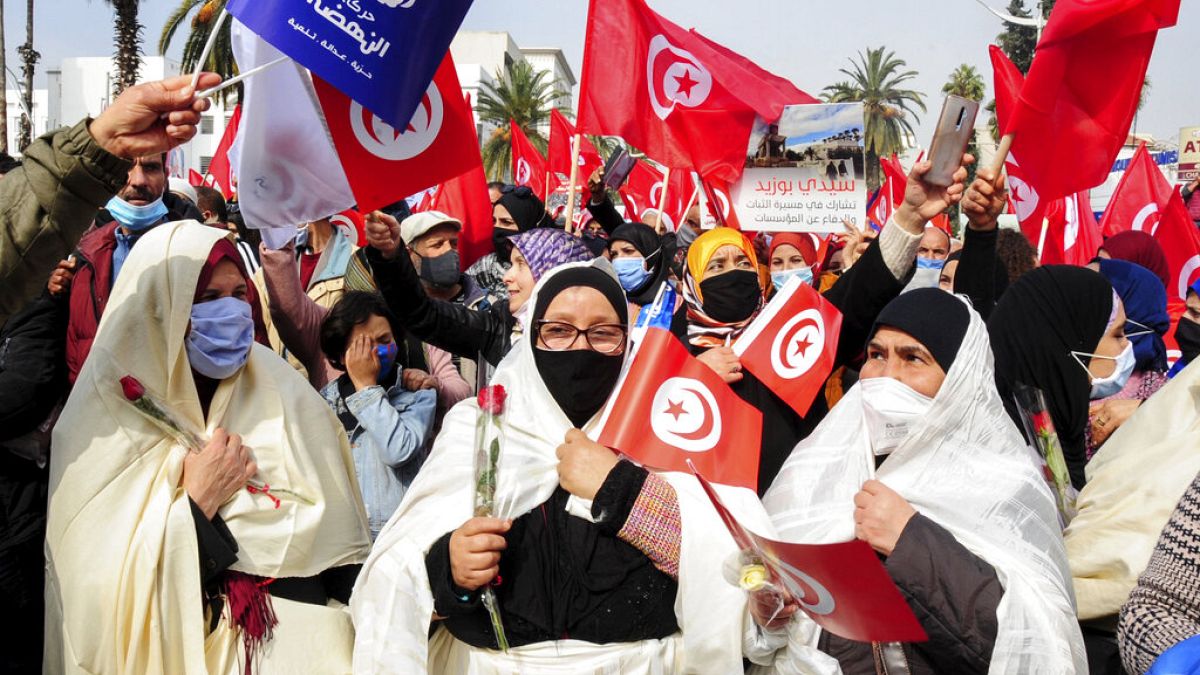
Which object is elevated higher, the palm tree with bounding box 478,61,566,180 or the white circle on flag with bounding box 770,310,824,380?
the palm tree with bounding box 478,61,566,180

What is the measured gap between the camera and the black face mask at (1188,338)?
5.37 meters

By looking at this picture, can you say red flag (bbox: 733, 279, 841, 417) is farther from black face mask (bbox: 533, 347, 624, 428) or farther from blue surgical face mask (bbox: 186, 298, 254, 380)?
blue surgical face mask (bbox: 186, 298, 254, 380)

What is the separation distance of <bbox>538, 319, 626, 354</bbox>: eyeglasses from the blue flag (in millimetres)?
878

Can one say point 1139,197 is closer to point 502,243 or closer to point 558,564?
point 502,243

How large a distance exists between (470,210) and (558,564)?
14.4 ft

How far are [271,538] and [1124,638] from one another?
6.47 feet

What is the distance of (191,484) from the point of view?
269 cm

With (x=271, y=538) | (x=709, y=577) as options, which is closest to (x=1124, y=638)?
(x=709, y=577)

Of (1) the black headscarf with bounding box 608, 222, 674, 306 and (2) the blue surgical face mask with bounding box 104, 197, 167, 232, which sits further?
(1) the black headscarf with bounding box 608, 222, 674, 306

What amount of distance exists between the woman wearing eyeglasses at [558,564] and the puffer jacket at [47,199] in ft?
3.21

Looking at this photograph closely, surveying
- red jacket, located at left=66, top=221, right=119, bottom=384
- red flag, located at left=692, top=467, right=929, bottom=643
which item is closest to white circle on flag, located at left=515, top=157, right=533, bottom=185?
red jacket, located at left=66, top=221, right=119, bottom=384

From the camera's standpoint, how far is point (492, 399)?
2.40 metres

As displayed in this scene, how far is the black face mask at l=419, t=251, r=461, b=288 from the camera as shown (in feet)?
16.5

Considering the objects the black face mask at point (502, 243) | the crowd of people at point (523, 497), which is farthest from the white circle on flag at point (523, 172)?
the crowd of people at point (523, 497)
